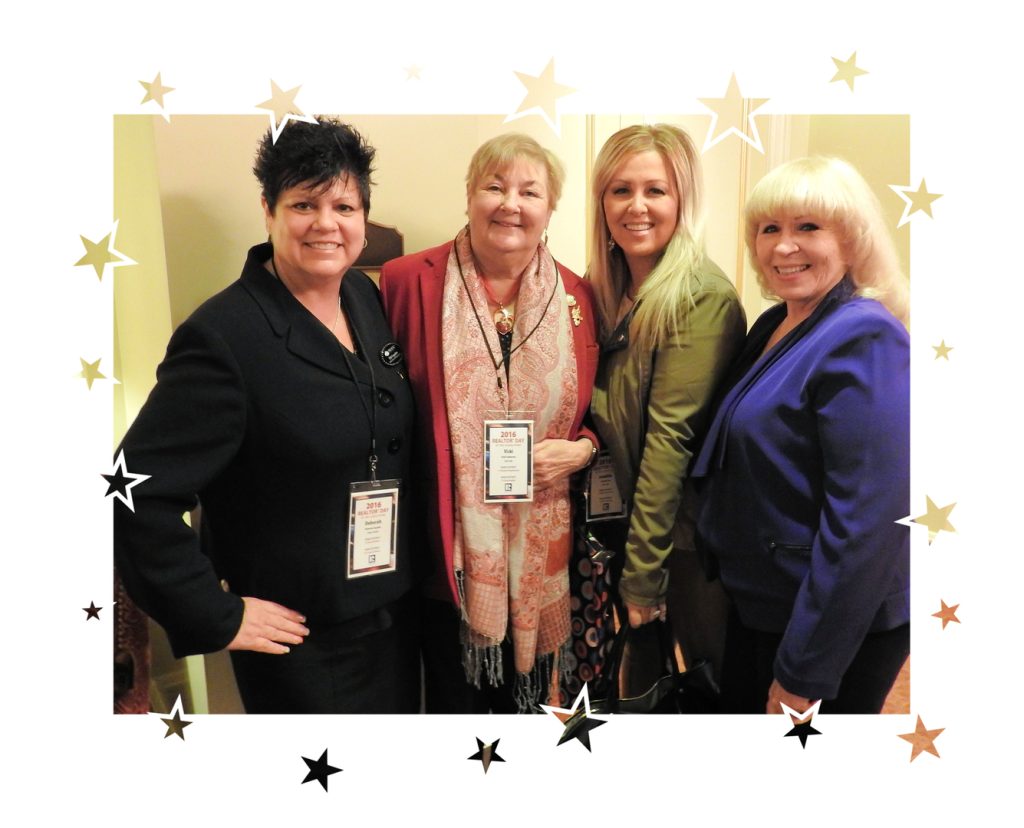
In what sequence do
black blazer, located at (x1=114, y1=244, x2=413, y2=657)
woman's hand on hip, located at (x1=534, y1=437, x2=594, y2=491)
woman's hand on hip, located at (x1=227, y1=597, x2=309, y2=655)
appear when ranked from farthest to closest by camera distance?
woman's hand on hip, located at (x1=534, y1=437, x2=594, y2=491) < woman's hand on hip, located at (x1=227, y1=597, x2=309, y2=655) < black blazer, located at (x1=114, y1=244, x2=413, y2=657)

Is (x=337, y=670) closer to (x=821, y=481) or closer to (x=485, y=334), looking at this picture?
(x=485, y=334)

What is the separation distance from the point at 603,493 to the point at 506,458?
27cm

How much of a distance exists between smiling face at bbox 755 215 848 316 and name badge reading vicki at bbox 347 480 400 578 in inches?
35.7

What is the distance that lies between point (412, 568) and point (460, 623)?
180 mm

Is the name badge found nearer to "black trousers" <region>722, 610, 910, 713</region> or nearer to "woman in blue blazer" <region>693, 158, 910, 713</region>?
"woman in blue blazer" <region>693, 158, 910, 713</region>

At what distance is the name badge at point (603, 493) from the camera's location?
164cm

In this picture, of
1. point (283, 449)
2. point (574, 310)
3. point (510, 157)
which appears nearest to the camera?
Answer: point (283, 449)

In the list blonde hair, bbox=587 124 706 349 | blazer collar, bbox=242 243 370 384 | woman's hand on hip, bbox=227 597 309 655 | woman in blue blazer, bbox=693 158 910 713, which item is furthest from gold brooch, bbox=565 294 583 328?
woman's hand on hip, bbox=227 597 309 655

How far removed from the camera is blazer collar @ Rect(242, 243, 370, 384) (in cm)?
138

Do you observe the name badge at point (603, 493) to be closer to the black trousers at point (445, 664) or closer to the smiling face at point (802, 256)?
the black trousers at point (445, 664)

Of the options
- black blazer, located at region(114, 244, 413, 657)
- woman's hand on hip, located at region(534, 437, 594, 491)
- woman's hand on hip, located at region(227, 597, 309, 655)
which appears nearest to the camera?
black blazer, located at region(114, 244, 413, 657)

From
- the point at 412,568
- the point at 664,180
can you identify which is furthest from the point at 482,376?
the point at 664,180

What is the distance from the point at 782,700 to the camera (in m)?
1.53

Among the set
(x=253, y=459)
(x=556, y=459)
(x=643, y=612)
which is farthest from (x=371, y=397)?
(x=643, y=612)
